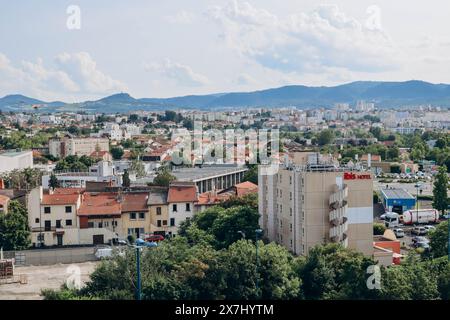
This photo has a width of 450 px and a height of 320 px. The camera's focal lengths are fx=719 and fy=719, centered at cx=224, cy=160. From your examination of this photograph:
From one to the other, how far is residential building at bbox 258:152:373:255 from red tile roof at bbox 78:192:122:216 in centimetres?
310

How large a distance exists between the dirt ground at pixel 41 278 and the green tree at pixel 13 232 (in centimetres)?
72

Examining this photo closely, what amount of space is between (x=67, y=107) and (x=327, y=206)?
60279 millimetres

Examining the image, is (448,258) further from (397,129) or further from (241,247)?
(397,129)

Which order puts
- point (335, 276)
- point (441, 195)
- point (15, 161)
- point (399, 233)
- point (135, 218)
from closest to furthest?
point (335, 276) < point (135, 218) < point (399, 233) < point (441, 195) < point (15, 161)

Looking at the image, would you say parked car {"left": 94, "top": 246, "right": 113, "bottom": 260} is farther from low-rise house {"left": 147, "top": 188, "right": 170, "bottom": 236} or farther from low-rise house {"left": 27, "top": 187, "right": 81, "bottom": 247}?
low-rise house {"left": 147, "top": 188, "right": 170, "bottom": 236}

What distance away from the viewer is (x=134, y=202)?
10055mm

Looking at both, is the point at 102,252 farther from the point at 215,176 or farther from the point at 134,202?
the point at 215,176

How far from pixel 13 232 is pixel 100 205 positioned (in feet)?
4.27

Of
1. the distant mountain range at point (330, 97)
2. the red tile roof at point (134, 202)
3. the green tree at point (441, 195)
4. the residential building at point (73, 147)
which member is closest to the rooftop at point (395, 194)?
the green tree at point (441, 195)

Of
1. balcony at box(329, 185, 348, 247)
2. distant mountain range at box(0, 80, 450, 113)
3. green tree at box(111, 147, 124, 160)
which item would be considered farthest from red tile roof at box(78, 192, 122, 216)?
distant mountain range at box(0, 80, 450, 113)

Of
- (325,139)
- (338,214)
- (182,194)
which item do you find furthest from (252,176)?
(325,139)

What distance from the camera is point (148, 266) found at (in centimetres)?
619
